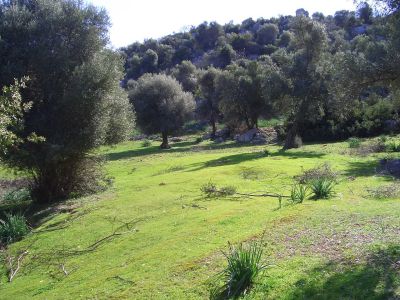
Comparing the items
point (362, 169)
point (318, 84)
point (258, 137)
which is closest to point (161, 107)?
point (258, 137)

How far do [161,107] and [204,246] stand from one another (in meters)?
44.0

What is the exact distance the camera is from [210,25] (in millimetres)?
145500

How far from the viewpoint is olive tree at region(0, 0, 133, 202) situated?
64.7 feet

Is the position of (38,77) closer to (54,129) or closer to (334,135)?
(54,129)

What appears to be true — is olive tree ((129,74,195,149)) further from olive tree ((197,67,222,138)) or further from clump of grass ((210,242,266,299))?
clump of grass ((210,242,266,299))

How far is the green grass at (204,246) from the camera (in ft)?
24.9

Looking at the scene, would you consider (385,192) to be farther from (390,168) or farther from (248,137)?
(248,137)

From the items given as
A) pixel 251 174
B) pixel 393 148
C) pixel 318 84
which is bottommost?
pixel 393 148

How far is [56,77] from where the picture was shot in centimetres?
2073

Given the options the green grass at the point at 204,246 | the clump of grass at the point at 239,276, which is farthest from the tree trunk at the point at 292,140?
the clump of grass at the point at 239,276

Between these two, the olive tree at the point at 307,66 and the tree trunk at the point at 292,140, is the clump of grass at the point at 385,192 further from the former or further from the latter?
the tree trunk at the point at 292,140

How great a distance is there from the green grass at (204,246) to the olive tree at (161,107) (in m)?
34.7

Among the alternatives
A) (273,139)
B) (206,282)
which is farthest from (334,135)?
(206,282)

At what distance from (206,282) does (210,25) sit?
144622 millimetres
